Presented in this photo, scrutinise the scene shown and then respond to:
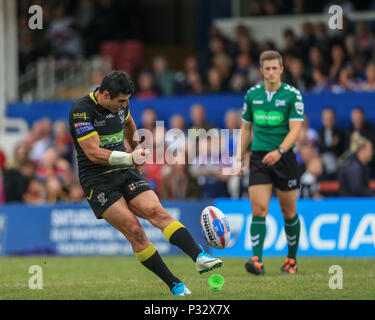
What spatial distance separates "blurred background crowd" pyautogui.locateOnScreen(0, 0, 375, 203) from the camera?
52.6 feet

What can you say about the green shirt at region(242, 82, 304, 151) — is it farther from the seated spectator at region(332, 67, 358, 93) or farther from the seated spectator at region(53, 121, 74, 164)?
the seated spectator at region(53, 121, 74, 164)

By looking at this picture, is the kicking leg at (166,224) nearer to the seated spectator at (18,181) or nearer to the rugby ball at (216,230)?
the rugby ball at (216,230)

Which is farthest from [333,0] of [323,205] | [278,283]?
[278,283]

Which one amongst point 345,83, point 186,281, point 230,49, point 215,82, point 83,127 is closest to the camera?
point 83,127

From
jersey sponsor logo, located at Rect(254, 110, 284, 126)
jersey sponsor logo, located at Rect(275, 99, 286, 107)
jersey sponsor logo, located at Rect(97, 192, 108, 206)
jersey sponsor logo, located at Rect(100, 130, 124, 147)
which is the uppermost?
jersey sponsor logo, located at Rect(275, 99, 286, 107)

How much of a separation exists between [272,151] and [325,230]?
3.96 m

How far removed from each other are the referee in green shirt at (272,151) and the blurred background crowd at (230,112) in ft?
14.0

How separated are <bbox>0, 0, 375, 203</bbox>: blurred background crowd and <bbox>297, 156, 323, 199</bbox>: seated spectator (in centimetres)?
2

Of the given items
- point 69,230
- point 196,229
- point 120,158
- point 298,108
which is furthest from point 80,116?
point 69,230

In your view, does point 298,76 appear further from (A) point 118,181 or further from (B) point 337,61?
(A) point 118,181

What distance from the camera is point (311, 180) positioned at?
15.6 metres

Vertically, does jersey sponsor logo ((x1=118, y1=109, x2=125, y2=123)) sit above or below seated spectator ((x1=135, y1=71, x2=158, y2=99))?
below

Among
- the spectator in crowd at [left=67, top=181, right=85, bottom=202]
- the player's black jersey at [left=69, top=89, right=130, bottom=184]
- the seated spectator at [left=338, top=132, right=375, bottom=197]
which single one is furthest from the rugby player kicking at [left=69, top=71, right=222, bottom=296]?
the spectator in crowd at [left=67, top=181, right=85, bottom=202]

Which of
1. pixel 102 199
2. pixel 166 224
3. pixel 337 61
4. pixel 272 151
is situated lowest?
pixel 166 224
